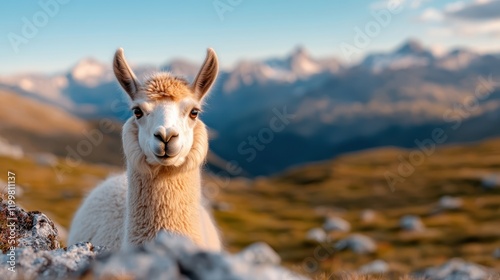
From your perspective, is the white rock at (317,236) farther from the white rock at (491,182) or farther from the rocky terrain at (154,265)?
the rocky terrain at (154,265)

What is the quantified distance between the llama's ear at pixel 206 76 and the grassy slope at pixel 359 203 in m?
36.6

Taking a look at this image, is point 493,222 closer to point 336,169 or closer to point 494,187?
point 494,187

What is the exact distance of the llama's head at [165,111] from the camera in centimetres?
851

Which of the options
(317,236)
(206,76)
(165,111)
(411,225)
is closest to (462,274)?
(206,76)

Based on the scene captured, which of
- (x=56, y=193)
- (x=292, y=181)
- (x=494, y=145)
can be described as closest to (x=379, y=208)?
(x=292, y=181)

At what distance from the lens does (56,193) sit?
355ft

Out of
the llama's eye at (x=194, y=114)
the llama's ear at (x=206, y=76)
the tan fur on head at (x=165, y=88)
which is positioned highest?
the llama's ear at (x=206, y=76)

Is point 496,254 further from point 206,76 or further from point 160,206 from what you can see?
point 160,206

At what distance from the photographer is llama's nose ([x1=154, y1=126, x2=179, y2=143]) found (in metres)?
8.34

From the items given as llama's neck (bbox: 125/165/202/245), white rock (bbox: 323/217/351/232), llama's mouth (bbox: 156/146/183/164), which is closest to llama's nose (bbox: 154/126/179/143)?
llama's mouth (bbox: 156/146/183/164)

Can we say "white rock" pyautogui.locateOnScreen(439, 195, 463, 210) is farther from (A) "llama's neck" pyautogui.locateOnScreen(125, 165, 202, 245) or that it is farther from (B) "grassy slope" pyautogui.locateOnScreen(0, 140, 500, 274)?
(A) "llama's neck" pyautogui.locateOnScreen(125, 165, 202, 245)

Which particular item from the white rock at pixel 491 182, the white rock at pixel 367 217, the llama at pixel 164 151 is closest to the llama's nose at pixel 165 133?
the llama at pixel 164 151

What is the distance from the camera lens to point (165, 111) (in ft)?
29.1

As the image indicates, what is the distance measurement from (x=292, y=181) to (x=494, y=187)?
199ft
